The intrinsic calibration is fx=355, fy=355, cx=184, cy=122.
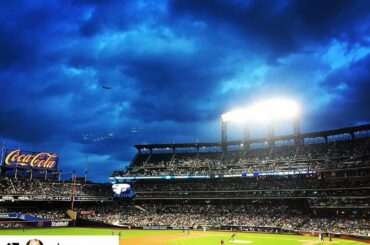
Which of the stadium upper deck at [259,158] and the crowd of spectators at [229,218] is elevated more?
the stadium upper deck at [259,158]

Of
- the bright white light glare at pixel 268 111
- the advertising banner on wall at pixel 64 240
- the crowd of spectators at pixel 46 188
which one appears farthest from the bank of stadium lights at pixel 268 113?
the advertising banner on wall at pixel 64 240

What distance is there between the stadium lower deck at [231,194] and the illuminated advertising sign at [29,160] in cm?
382

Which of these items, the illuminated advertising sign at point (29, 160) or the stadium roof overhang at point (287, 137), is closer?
the stadium roof overhang at point (287, 137)

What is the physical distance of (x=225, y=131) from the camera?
10506 centimetres

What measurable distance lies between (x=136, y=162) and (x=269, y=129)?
142 feet

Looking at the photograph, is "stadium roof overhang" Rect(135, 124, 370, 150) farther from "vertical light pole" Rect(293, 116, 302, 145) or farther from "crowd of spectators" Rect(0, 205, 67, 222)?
"crowd of spectators" Rect(0, 205, 67, 222)

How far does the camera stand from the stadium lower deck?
7106 centimetres

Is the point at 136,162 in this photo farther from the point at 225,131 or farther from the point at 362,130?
the point at 362,130

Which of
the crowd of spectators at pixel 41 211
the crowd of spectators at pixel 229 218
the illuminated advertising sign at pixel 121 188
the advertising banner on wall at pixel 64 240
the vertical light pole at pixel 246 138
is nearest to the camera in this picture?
the advertising banner on wall at pixel 64 240

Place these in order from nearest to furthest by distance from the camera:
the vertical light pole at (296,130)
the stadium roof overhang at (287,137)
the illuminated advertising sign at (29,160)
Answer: the stadium roof overhang at (287,137), the illuminated advertising sign at (29,160), the vertical light pole at (296,130)

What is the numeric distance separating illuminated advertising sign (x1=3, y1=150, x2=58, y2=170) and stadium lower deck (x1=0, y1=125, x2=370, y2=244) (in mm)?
3823

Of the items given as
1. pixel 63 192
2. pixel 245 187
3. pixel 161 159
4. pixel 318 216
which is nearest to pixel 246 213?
pixel 245 187

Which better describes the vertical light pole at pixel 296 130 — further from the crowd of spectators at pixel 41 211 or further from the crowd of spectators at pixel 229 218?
the crowd of spectators at pixel 41 211

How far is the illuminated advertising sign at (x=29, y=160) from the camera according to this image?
297 ft
